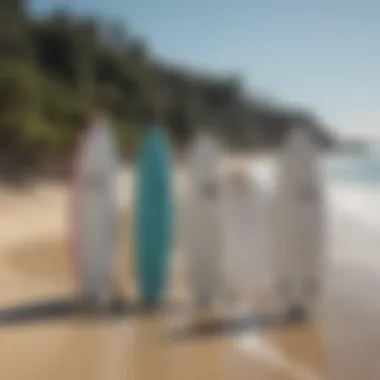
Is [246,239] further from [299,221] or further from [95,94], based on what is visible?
[95,94]

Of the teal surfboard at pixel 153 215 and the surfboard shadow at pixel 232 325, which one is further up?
the teal surfboard at pixel 153 215

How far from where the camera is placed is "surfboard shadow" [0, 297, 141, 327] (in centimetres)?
78

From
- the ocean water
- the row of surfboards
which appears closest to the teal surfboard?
the row of surfboards

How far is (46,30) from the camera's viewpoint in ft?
2.83

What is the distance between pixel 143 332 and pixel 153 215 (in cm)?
12

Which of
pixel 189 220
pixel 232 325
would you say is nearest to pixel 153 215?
pixel 189 220

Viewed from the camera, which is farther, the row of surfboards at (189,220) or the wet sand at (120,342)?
the row of surfboards at (189,220)

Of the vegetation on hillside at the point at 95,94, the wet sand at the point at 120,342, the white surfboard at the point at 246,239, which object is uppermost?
the vegetation on hillside at the point at 95,94

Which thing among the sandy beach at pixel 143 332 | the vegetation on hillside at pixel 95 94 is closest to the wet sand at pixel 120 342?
the sandy beach at pixel 143 332

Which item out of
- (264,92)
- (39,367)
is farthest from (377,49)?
(39,367)

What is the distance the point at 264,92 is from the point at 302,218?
Result: 0.51 ft

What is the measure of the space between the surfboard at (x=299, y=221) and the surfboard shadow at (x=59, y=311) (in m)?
0.16

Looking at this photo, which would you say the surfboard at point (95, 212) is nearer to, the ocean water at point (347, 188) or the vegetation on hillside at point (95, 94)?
the vegetation on hillside at point (95, 94)

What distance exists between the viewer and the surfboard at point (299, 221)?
797 millimetres
